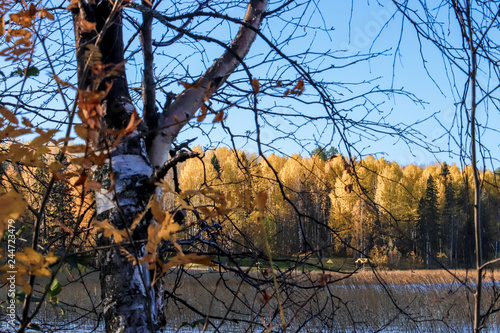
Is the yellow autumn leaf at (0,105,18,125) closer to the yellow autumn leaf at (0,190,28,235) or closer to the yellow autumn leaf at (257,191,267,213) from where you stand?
the yellow autumn leaf at (0,190,28,235)

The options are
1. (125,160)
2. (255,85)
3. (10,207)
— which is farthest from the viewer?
(125,160)

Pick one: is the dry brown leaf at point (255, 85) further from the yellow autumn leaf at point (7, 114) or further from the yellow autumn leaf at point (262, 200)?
the yellow autumn leaf at point (7, 114)

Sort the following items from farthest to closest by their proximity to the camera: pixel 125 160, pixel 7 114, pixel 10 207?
pixel 125 160 < pixel 7 114 < pixel 10 207

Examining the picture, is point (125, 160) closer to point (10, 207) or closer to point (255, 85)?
point (255, 85)

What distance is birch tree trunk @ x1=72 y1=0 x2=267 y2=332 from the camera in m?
1.52

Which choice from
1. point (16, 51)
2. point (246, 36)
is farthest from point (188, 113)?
point (16, 51)

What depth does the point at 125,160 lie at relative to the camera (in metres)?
1.75

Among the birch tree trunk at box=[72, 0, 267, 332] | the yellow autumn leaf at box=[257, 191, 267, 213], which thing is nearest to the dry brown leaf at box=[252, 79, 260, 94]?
the birch tree trunk at box=[72, 0, 267, 332]

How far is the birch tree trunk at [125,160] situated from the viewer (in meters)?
1.52

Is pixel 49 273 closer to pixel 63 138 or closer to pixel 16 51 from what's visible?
pixel 63 138

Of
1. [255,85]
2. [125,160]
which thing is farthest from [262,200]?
[125,160]

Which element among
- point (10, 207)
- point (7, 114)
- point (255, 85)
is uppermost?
point (255, 85)

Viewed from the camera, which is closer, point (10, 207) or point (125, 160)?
point (10, 207)

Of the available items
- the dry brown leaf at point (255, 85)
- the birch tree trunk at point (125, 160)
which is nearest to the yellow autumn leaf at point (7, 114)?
the birch tree trunk at point (125, 160)
